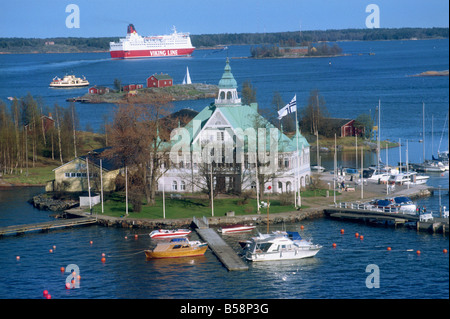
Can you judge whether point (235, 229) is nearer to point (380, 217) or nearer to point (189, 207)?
point (189, 207)

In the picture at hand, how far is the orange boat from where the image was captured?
143ft

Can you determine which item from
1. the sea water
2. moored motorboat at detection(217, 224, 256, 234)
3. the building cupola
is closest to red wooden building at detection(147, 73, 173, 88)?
the building cupola

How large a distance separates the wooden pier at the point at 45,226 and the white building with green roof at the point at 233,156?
7476 mm

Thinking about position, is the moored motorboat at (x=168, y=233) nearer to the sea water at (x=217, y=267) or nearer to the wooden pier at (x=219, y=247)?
the sea water at (x=217, y=267)

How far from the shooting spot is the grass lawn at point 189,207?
2074 inches

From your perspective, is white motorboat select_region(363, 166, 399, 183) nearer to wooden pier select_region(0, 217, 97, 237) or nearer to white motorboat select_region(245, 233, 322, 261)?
white motorboat select_region(245, 233, 322, 261)

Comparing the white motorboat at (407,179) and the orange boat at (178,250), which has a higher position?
the white motorboat at (407,179)

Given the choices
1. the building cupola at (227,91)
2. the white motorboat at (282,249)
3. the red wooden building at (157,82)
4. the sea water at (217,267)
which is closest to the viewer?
the sea water at (217,267)

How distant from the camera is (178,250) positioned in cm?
4381

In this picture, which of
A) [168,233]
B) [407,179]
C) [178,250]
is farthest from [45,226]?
[407,179]

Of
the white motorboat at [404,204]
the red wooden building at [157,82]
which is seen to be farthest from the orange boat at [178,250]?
the red wooden building at [157,82]
